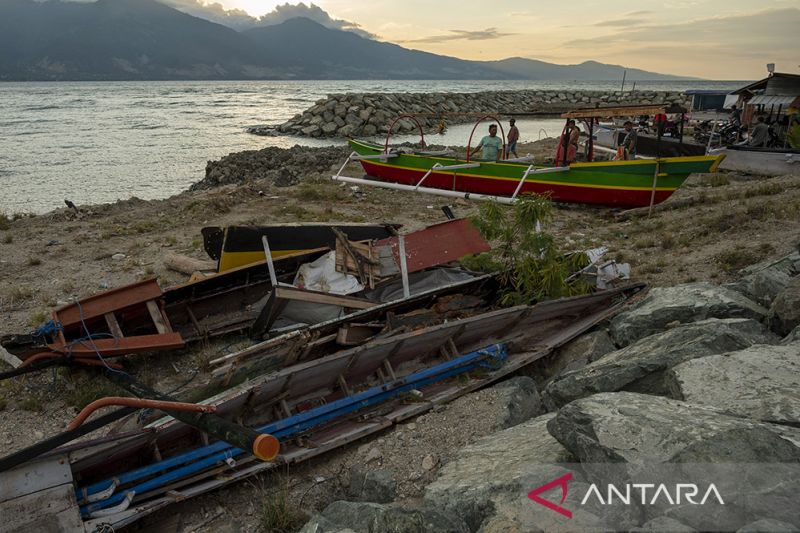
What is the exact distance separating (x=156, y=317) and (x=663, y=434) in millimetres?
6278

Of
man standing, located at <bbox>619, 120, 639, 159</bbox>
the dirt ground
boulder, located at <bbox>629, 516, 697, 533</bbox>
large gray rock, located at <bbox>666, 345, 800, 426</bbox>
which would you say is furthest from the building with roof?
boulder, located at <bbox>629, 516, 697, 533</bbox>

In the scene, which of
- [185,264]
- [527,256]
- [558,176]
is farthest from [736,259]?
[185,264]

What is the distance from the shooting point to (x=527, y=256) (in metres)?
7.91

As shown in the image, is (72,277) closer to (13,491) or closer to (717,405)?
(13,491)

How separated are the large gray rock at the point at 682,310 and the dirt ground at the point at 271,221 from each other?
7.34 feet

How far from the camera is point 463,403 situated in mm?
5961

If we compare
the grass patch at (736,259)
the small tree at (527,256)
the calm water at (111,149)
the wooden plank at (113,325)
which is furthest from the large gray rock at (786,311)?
the calm water at (111,149)

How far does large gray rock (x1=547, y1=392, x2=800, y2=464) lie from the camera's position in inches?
122

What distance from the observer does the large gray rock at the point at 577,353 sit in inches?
265

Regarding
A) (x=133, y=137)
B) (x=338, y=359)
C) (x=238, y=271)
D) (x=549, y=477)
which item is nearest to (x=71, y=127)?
(x=133, y=137)

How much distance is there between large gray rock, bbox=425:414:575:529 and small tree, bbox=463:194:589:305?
3076 mm

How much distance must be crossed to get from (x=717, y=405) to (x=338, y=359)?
3.60m

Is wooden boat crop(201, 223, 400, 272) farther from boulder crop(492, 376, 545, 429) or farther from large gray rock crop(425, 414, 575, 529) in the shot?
large gray rock crop(425, 414, 575, 529)

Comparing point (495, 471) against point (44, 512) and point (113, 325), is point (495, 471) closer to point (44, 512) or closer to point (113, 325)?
point (44, 512)
